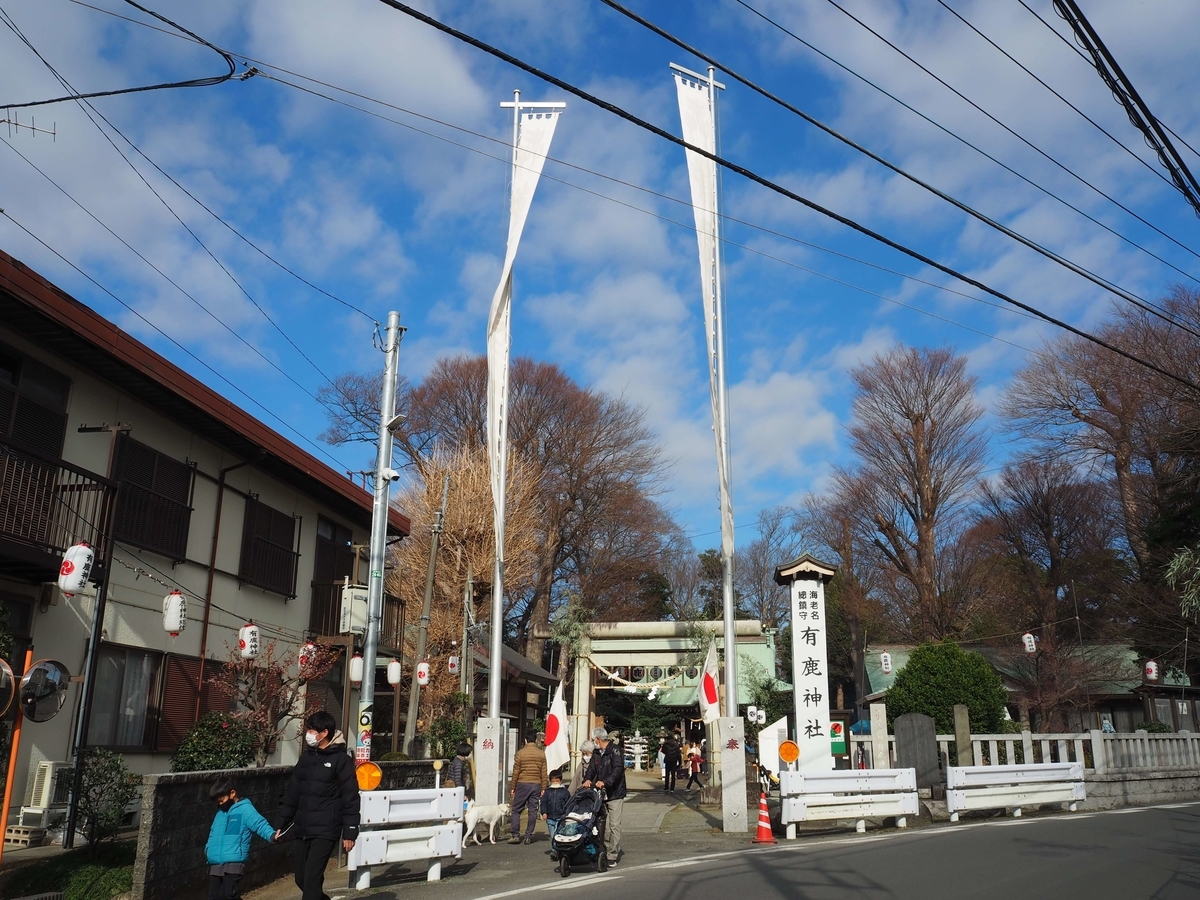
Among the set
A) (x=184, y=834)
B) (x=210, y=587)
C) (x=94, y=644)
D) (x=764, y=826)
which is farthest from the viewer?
(x=210, y=587)

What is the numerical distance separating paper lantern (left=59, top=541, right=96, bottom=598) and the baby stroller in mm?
6506

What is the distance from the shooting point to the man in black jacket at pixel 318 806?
750 centimetres

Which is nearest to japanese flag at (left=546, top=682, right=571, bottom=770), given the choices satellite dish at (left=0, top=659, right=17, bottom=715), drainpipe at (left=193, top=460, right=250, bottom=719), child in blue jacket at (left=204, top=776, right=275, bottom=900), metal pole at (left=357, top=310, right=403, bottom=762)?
metal pole at (left=357, top=310, right=403, bottom=762)

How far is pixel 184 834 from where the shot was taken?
855 cm

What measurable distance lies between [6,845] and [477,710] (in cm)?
2337

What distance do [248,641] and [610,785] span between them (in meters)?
7.56

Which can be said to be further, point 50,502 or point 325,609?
point 325,609

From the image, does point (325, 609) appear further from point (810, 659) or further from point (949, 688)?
point (949, 688)

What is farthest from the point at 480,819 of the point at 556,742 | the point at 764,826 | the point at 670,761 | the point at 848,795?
the point at 670,761

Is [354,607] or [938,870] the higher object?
[354,607]

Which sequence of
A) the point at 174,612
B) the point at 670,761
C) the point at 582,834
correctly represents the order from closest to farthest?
the point at 582,834, the point at 174,612, the point at 670,761

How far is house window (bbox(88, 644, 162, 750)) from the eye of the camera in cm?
1370

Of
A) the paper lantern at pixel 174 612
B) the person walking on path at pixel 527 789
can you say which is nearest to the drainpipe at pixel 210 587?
the paper lantern at pixel 174 612

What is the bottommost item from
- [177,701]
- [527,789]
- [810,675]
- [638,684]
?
[527,789]
